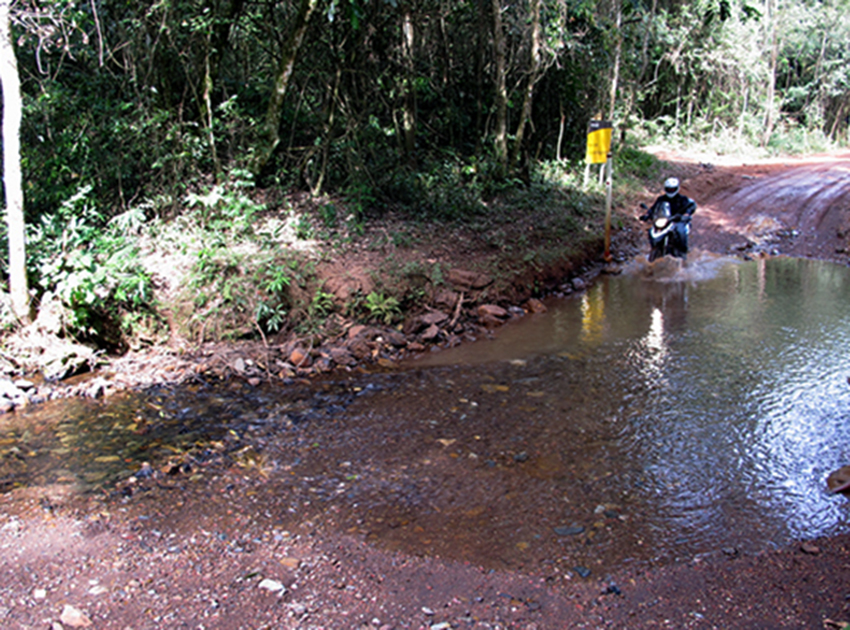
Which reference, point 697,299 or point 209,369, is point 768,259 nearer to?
point 697,299

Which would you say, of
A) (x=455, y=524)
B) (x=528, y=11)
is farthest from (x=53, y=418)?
(x=528, y=11)

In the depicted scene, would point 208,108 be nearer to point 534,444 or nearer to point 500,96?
point 500,96

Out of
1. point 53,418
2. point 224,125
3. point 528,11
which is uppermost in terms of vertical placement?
point 528,11

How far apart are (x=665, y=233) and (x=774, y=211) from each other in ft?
21.7

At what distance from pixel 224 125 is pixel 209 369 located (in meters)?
4.99

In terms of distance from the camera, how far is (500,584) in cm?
357

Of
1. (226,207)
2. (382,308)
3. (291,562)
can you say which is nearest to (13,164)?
(226,207)

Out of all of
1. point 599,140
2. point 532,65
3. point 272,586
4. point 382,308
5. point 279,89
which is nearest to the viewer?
point 272,586

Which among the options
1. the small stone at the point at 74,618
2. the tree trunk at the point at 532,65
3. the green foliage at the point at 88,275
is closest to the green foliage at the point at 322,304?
the green foliage at the point at 88,275

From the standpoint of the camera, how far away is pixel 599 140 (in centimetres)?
1144

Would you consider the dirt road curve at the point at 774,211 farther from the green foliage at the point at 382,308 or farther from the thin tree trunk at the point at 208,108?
the thin tree trunk at the point at 208,108

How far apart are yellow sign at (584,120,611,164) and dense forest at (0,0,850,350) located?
237 cm

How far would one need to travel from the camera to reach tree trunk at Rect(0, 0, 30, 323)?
22.3 ft

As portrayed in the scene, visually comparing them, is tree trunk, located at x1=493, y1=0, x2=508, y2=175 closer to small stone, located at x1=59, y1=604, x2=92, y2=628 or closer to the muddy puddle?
the muddy puddle
